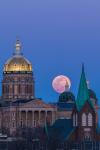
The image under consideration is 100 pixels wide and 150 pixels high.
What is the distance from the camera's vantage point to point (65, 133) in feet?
Answer: 593

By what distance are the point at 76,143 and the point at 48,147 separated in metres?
10.7

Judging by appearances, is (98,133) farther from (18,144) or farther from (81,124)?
(18,144)

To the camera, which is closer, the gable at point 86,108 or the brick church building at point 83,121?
the brick church building at point 83,121

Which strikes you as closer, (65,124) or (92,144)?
(92,144)

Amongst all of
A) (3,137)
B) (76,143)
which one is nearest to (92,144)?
(76,143)

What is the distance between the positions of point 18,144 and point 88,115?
17.8m

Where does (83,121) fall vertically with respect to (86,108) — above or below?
below

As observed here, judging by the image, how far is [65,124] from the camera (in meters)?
185

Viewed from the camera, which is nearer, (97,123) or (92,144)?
(92,144)

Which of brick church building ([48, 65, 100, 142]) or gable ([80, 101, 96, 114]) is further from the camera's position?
gable ([80, 101, 96, 114])

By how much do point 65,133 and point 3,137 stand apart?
7.36 m

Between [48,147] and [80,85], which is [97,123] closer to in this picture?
[80,85]

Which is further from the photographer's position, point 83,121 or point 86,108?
point 83,121

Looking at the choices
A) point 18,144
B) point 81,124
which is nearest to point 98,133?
point 81,124
